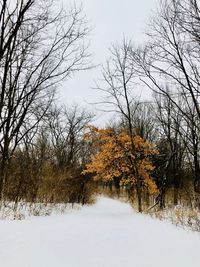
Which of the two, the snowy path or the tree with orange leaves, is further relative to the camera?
the tree with orange leaves

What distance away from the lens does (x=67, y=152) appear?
3650cm

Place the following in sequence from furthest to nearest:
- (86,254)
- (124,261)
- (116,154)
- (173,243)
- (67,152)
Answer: (67,152) < (116,154) < (173,243) < (86,254) < (124,261)

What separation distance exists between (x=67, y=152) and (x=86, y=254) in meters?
29.9

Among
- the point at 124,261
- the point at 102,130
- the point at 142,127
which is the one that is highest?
the point at 142,127

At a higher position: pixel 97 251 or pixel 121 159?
pixel 121 159

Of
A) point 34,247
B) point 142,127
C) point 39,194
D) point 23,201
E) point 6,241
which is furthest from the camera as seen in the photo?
point 142,127

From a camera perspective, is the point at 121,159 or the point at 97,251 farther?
the point at 121,159

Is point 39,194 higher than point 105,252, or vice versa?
point 39,194

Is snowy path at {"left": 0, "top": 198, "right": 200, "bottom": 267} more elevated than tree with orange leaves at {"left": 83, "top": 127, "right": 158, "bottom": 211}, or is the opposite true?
tree with orange leaves at {"left": 83, "top": 127, "right": 158, "bottom": 211}

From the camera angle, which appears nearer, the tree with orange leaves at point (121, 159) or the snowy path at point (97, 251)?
the snowy path at point (97, 251)

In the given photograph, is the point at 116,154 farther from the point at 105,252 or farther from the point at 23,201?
the point at 105,252

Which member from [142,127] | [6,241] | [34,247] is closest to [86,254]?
[34,247]

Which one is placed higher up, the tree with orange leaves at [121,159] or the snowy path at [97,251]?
the tree with orange leaves at [121,159]

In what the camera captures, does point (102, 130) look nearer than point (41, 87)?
No
